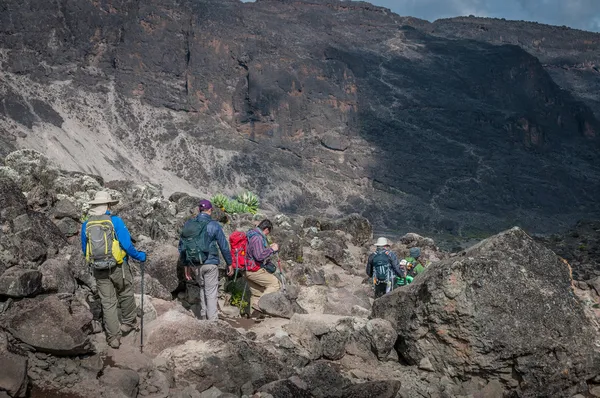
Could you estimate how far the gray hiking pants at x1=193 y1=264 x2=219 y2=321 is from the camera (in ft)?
25.4

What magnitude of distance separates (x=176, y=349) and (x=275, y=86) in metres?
80.2

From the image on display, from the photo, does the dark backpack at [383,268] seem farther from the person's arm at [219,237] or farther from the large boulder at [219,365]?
the large boulder at [219,365]

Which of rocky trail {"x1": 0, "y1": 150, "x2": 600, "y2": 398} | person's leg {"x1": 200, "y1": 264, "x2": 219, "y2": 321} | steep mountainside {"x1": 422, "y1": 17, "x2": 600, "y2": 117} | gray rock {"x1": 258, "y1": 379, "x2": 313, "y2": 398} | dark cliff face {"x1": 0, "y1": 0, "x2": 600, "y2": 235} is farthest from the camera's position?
steep mountainside {"x1": 422, "y1": 17, "x2": 600, "y2": 117}

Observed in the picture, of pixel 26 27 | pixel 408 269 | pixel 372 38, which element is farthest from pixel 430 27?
pixel 408 269

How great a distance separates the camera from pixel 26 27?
70688mm

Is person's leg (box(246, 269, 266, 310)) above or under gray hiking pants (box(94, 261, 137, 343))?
under

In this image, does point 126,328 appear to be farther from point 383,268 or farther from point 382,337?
point 383,268

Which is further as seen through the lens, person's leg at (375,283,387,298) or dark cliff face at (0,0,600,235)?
dark cliff face at (0,0,600,235)

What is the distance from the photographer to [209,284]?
7.80m

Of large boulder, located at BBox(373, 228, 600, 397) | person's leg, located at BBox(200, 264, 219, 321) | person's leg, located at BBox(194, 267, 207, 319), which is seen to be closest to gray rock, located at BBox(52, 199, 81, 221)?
person's leg, located at BBox(194, 267, 207, 319)

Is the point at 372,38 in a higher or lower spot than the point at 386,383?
higher

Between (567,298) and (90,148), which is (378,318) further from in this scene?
(90,148)

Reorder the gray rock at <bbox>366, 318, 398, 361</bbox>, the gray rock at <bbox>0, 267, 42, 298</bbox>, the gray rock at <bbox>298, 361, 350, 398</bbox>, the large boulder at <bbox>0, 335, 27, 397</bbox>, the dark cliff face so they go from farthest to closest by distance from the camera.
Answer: the dark cliff face < the gray rock at <bbox>366, 318, 398, 361</bbox> < the gray rock at <bbox>298, 361, 350, 398</bbox> < the gray rock at <bbox>0, 267, 42, 298</bbox> < the large boulder at <bbox>0, 335, 27, 397</bbox>

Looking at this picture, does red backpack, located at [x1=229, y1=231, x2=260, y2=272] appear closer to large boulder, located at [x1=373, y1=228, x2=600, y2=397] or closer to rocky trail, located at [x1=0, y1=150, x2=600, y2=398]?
rocky trail, located at [x1=0, y1=150, x2=600, y2=398]
